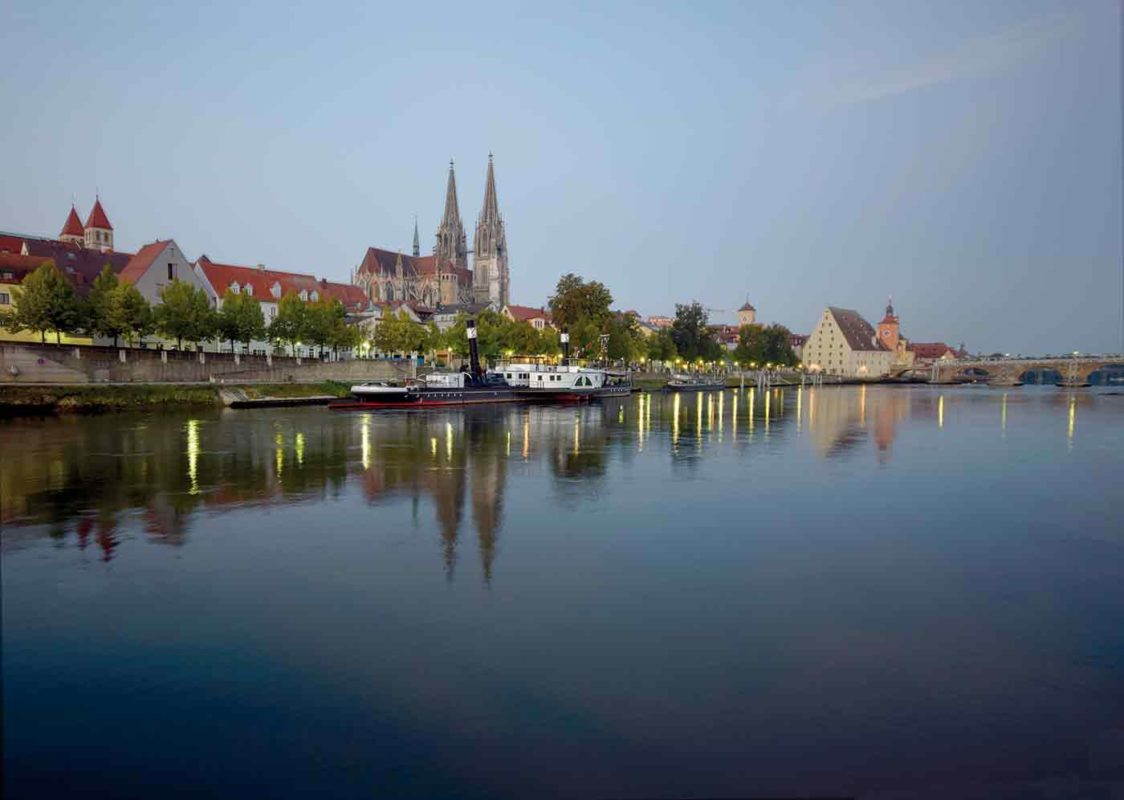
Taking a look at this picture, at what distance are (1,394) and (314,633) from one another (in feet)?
166

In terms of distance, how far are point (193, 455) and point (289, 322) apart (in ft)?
173

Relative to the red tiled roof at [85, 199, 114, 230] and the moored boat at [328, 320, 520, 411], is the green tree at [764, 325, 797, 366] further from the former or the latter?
the red tiled roof at [85, 199, 114, 230]

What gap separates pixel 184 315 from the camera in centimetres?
6688

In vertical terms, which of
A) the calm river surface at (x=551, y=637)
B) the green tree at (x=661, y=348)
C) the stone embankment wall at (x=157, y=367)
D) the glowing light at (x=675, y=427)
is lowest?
the calm river surface at (x=551, y=637)

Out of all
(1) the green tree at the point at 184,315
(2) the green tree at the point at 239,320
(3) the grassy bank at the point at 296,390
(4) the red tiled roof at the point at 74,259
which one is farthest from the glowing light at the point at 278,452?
(4) the red tiled roof at the point at 74,259

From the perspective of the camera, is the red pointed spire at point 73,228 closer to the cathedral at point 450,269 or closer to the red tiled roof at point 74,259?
the red tiled roof at point 74,259

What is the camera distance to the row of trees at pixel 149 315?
58.5 metres

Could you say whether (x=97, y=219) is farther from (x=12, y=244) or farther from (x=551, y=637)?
(x=551, y=637)

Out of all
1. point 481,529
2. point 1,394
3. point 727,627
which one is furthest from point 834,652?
point 1,394

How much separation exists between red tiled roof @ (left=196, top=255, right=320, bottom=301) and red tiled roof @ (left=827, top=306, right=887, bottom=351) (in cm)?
13395

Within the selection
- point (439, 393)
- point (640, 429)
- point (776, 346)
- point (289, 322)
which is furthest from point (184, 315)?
point (776, 346)

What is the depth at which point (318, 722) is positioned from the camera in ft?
27.4

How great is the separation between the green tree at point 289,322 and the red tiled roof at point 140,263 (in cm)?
1414

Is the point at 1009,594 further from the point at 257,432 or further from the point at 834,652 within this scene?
the point at 257,432
